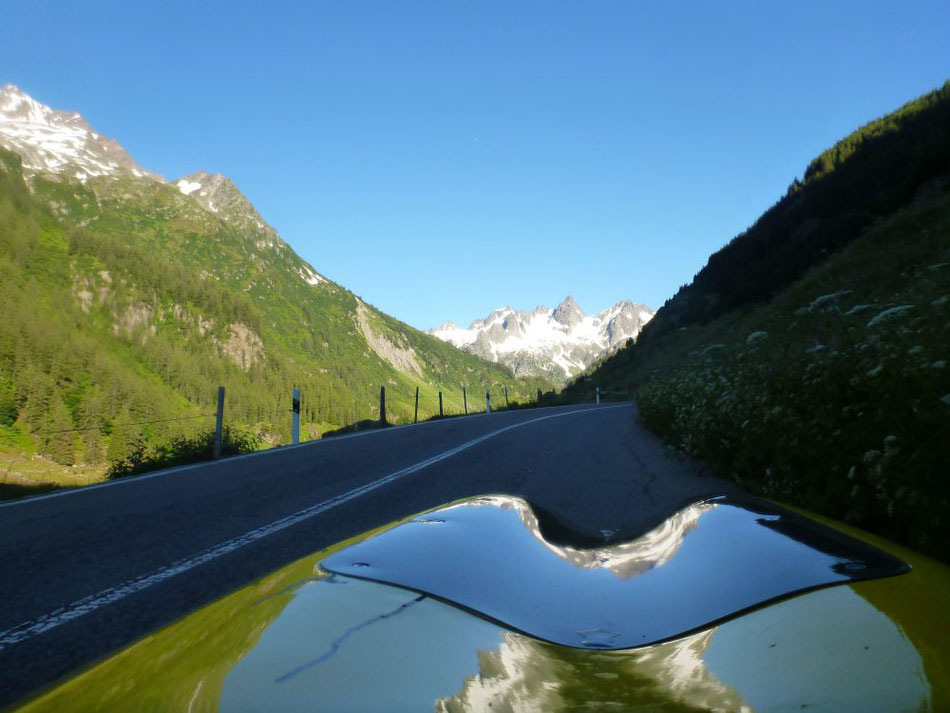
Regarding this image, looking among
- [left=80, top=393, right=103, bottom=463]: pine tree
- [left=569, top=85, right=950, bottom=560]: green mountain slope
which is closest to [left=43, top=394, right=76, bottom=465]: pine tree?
[left=80, top=393, right=103, bottom=463]: pine tree

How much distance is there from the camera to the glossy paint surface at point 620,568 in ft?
3.78

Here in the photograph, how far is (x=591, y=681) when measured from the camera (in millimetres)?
885

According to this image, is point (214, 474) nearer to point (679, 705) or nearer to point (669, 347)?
point (679, 705)

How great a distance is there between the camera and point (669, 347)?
44.0m

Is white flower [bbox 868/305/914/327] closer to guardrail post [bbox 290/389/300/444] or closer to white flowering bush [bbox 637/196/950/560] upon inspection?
white flowering bush [bbox 637/196/950/560]

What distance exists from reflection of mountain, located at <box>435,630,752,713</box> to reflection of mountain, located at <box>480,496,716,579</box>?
23.8 inches

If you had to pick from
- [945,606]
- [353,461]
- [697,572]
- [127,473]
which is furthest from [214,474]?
[945,606]

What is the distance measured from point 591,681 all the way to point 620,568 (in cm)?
79

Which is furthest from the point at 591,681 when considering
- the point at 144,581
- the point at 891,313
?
the point at 891,313

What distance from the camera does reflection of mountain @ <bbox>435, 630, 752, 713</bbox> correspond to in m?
0.78

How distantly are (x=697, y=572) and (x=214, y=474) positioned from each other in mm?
8196

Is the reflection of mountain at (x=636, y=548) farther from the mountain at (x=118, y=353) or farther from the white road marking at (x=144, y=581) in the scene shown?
the mountain at (x=118, y=353)

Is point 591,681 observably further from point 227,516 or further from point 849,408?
point 227,516

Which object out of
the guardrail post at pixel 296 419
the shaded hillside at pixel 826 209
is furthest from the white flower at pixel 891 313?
the shaded hillside at pixel 826 209
